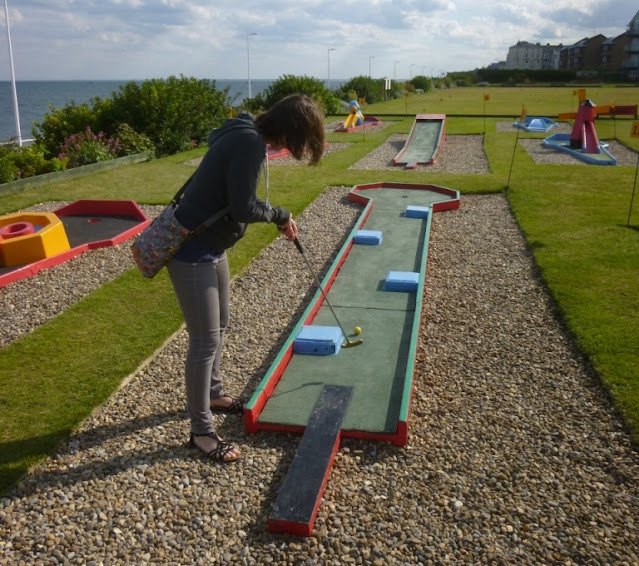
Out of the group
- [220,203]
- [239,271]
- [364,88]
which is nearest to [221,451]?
[220,203]

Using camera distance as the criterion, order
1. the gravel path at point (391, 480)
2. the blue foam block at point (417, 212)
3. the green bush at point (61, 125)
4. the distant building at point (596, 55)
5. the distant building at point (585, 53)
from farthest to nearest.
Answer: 1. the distant building at point (585, 53)
2. the distant building at point (596, 55)
3. the green bush at point (61, 125)
4. the blue foam block at point (417, 212)
5. the gravel path at point (391, 480)

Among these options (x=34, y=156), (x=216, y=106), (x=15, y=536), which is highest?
(x=216, y=106)

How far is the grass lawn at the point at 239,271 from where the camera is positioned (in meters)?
3.87

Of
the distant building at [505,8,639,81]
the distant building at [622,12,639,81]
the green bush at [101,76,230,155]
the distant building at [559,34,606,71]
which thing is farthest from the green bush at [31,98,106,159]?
the distant building at [559,34,606,71]

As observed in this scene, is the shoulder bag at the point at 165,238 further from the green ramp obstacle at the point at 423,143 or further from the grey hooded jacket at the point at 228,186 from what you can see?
the green ramp obstacle at the point at 423,143

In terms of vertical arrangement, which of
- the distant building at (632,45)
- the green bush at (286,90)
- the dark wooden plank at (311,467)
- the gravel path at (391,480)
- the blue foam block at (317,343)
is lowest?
the gravel path at (391,480)

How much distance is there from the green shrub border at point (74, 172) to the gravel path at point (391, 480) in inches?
306

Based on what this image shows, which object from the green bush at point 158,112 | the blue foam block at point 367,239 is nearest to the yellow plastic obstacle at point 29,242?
the blue foam block at point 367,239

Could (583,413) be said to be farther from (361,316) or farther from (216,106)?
(216,106)

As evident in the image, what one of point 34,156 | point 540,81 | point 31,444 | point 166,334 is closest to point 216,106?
point 34,156

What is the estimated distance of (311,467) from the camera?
3.11m

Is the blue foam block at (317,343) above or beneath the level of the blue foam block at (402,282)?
beneath

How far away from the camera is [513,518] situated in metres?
2.89

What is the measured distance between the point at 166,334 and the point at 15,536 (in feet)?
7.56
